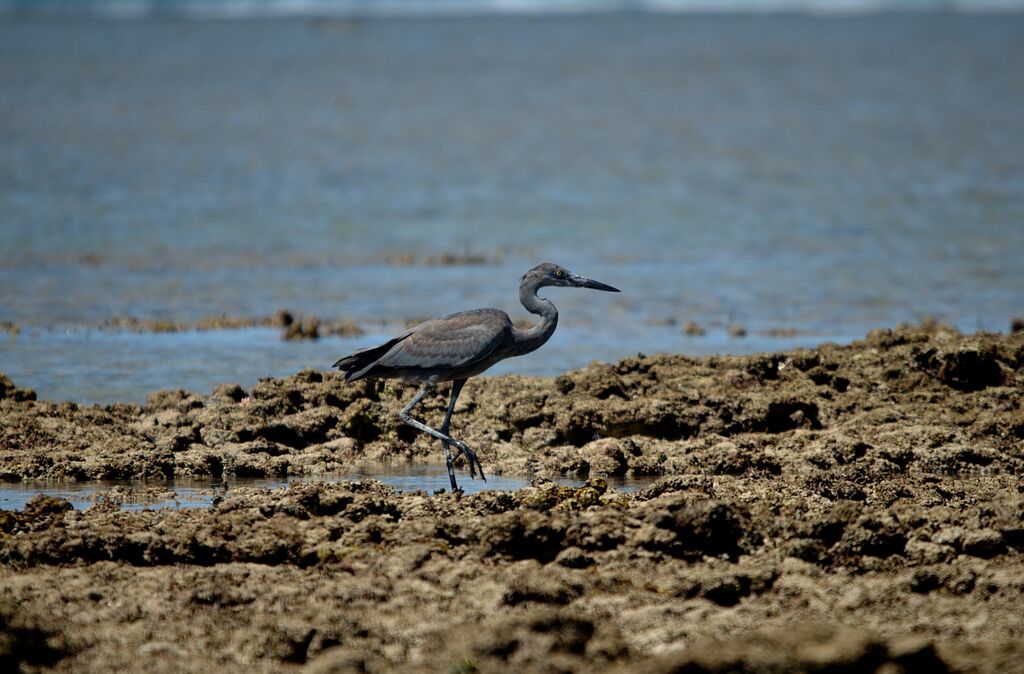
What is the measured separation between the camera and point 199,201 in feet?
99.9

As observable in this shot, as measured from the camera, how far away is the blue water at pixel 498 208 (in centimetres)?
1756

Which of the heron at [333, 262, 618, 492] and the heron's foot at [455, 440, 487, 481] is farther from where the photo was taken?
the heron at [333, 262, 618, 492]

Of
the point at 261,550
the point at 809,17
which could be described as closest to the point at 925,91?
the point at 261,550

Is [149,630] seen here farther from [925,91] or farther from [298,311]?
[925,91]

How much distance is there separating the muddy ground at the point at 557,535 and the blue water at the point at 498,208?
2.52 m

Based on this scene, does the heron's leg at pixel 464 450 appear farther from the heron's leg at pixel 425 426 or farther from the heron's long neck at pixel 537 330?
the heron's long neck at pixel 537 330

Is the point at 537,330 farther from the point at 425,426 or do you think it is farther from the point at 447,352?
the point at 425,426

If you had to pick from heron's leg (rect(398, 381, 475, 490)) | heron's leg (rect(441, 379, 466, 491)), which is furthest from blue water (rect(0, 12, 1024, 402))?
heron's leg (rect(398, 381, 475, 490))

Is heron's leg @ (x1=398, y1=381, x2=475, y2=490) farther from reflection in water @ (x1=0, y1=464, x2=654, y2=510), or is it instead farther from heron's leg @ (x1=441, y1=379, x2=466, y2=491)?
reflection in water @ (x1=0, y1=464, x2=654, y2=510)

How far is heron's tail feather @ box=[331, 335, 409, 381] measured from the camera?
35.9 feet

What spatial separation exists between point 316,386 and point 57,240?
14.0 metres

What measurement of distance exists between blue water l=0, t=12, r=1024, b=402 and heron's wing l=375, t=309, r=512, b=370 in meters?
3.74

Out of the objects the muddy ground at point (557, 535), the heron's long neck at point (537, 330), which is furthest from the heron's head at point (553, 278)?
the muddy ground at point (557, 535)

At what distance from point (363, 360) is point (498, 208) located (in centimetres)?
1872
